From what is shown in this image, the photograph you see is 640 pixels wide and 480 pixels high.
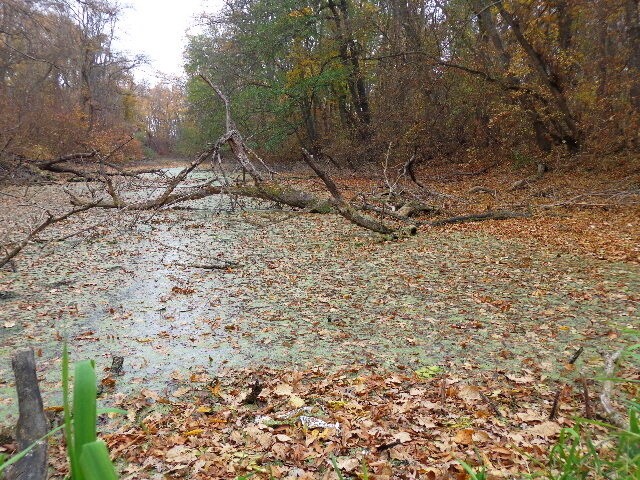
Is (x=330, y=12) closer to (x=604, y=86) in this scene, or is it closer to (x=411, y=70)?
(x=411, y=70)

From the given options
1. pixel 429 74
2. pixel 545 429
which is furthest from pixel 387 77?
pixel 545 429

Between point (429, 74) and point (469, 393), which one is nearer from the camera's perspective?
point (469, 393)

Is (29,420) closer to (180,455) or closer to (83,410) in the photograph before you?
(180,455)

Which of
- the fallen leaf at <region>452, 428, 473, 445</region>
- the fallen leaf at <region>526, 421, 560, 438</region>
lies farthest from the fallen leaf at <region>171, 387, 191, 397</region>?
the fallen leaf at <region>526, 421, 560, 438</region>

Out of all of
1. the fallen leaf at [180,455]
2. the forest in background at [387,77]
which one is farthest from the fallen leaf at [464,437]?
the forest in background at [387,77]

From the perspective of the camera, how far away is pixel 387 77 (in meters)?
17.4

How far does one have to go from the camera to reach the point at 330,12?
1994 centimetres

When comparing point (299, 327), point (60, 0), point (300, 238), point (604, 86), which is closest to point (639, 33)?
point (604, 86)

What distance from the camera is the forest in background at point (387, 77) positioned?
1317 centimetres

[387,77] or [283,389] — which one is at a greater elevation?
[387,77]

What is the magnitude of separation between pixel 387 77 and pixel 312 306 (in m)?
14.0

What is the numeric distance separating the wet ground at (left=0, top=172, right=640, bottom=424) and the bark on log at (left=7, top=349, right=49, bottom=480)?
4.58 ft

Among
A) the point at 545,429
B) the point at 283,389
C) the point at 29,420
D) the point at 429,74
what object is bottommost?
the point at 545,429

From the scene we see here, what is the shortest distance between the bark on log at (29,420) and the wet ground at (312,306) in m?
1.40
